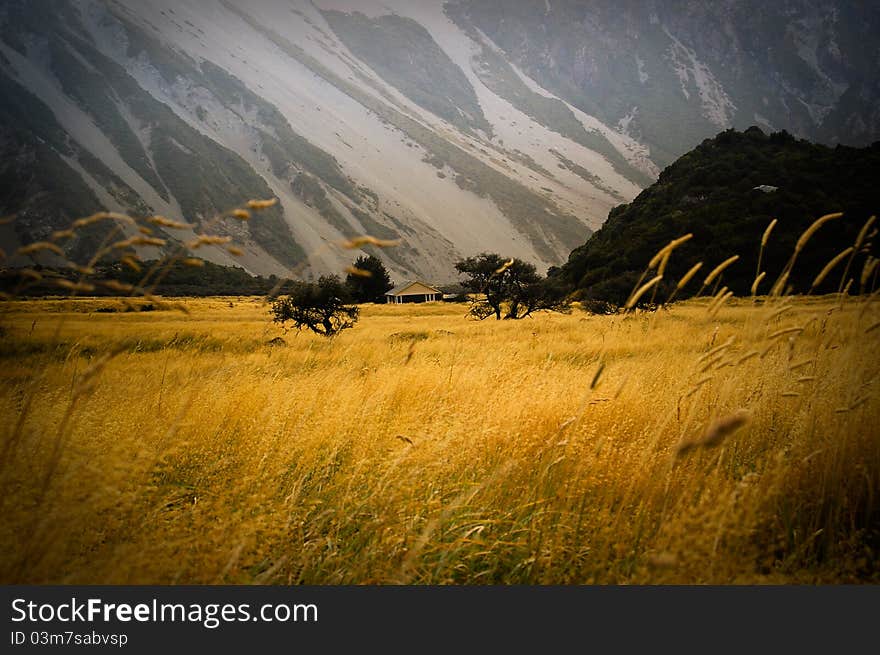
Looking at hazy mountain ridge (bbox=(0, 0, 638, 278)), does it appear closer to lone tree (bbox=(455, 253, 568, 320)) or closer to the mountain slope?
the mountain slope

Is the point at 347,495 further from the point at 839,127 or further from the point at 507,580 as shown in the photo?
the point at 839,127

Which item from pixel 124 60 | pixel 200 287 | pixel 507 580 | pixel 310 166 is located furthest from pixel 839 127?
pixel 124 60

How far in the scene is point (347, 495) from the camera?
2389 millimetres

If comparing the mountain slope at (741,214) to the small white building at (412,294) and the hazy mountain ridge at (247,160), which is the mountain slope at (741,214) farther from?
the hazy mountain ridge at (247,160)

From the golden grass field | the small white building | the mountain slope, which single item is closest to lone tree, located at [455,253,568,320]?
the mountain slope

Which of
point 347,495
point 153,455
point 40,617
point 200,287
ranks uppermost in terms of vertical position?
point 200,287

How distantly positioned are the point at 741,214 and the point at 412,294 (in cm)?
5354

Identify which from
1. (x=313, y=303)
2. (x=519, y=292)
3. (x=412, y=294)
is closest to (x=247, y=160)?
(x=412, y=294)

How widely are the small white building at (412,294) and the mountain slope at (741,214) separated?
104 feet

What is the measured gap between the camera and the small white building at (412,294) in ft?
262

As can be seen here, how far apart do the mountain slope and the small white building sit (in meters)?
31.8

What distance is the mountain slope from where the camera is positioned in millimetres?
31344

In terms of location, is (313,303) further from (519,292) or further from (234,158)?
(234,158)

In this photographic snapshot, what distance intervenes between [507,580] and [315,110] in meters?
215
